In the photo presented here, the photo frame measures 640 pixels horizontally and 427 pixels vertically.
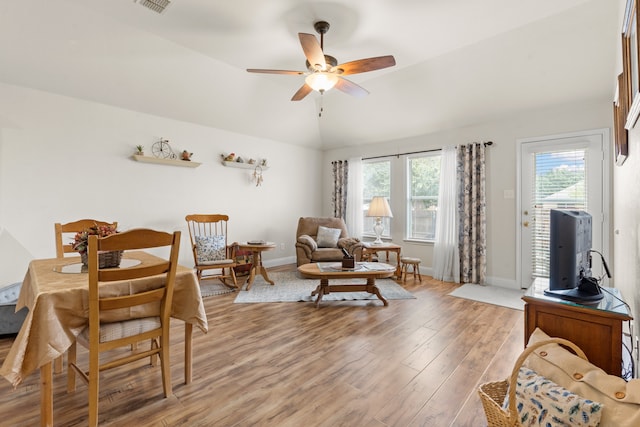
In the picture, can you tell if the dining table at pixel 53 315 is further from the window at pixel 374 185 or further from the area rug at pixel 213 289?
the window at pixel 374 185

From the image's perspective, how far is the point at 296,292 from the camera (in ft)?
13.1

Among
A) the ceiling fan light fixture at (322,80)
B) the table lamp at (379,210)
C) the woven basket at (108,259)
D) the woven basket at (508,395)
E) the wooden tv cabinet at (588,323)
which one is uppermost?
the ceiling fan light fixture at (322,80)

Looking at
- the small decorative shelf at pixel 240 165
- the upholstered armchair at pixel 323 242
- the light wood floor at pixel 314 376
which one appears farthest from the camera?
the small decorative shelf at pixel 240 165

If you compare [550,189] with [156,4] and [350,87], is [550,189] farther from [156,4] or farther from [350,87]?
[156,4]

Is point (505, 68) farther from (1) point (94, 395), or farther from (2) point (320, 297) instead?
(1) point (94, 395)

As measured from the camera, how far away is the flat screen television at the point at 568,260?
1.52m

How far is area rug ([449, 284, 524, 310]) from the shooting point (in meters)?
3.58

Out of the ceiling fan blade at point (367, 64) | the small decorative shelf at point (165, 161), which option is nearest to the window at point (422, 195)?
the ceiling fan blade at point (367, 64)

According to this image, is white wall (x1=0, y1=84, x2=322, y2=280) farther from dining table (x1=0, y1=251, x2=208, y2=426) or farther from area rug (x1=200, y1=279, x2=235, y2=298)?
dining table (x1=0, y1=251, x2=208, y2=426)

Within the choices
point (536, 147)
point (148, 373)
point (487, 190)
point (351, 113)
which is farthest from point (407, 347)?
point (351, 113)

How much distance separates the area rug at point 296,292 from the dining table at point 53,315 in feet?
6.10

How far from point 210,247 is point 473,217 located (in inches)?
159

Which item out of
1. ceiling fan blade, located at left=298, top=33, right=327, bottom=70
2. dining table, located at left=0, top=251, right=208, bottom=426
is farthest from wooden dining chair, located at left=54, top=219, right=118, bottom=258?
ceiling fan blade, located at left=298, top=33, right=327, bottom=70

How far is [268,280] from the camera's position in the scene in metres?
4.38
